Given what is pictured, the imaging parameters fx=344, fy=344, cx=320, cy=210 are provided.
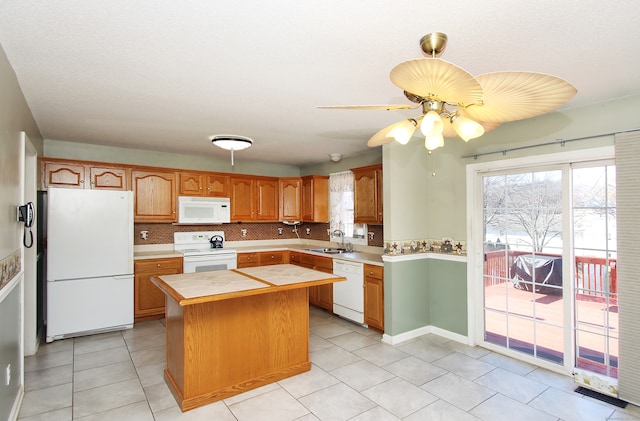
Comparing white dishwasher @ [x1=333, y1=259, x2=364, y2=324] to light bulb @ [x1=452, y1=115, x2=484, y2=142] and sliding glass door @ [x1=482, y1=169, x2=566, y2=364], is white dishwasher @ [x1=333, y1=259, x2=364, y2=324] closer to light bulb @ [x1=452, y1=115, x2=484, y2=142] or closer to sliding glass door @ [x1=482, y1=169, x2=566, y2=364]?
sliding glass door @ [x1=482, y1=169, x2=566, y2=364]

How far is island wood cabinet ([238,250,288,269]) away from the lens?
520cm

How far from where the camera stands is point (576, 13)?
1.54 m

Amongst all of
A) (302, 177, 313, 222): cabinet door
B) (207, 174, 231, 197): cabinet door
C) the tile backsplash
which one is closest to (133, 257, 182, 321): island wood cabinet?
the tile backsplash

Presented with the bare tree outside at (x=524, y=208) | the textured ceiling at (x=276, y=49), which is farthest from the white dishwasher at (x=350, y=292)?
the textured ceiling at (x=276, y=49)

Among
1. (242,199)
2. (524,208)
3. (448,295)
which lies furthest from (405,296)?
(242,199)

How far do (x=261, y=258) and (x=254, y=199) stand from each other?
3.20 ft

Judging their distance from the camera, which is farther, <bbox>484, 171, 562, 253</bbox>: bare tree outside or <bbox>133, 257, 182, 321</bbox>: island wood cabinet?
<bbox>133, 257, 182, 321</bbox>: island wood cabinet

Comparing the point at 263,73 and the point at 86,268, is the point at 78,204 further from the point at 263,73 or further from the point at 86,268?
the point at 263,73

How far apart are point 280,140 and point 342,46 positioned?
2408 mm

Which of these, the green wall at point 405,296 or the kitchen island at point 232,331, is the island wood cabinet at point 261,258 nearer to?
the kitchen island at point 232,331

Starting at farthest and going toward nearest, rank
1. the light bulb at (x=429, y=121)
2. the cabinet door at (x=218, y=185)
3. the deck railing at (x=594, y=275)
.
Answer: the cabinet door at (x=218, y=185) < the deck railing at (x=594, y=275) < the light bulb at (x=429, y=121)

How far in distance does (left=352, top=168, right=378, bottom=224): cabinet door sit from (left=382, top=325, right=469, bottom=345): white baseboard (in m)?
1.38

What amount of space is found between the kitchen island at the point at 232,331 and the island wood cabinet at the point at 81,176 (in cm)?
229

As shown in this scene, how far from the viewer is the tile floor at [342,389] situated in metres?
2.41
